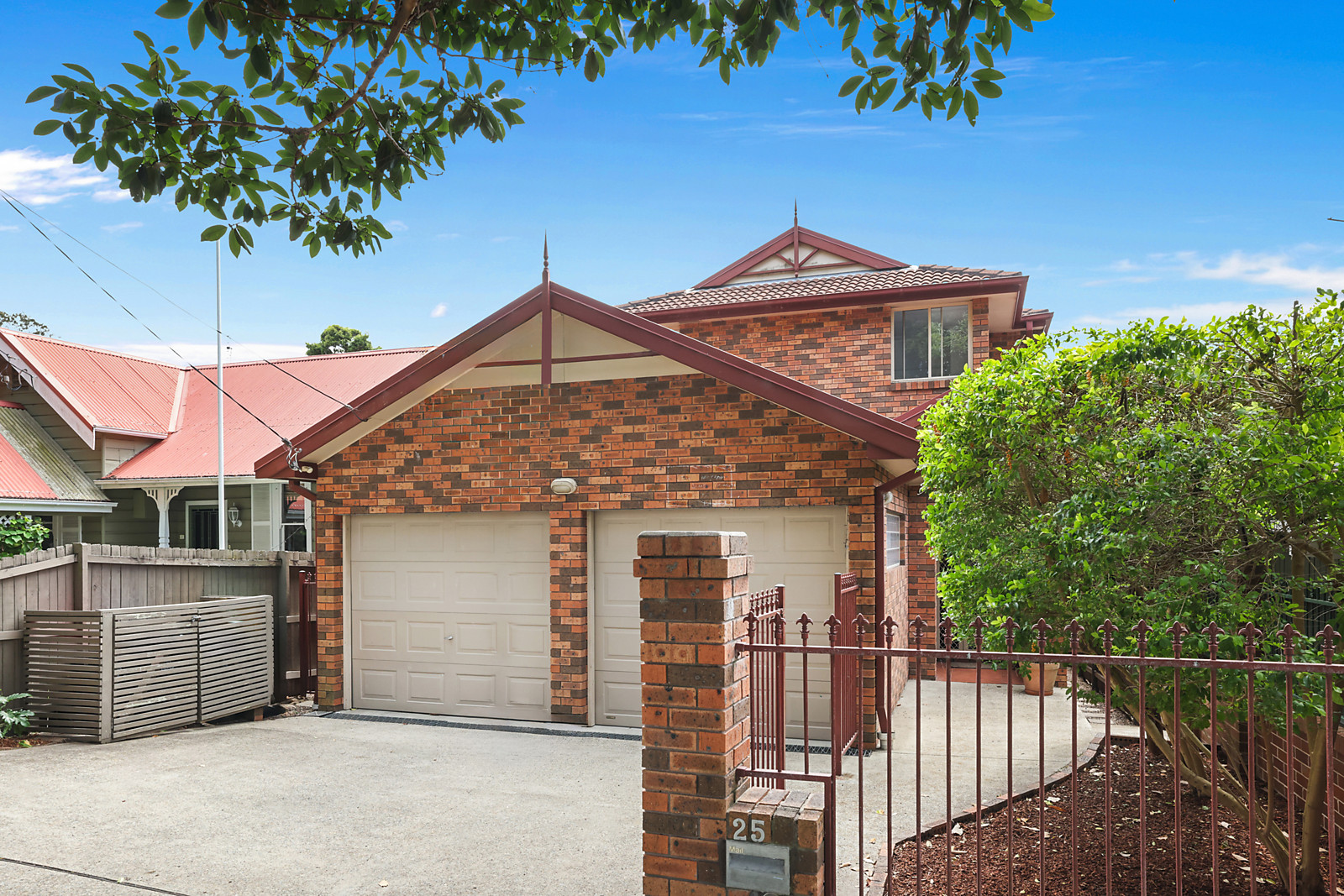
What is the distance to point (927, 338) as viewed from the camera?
51.1 feet

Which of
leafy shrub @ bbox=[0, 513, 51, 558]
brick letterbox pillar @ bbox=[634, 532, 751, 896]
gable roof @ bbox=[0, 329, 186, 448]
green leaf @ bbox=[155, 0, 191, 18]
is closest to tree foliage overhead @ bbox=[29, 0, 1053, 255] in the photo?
green leaf @ bbox=[155, 0, 191, 18]

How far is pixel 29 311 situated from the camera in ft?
122

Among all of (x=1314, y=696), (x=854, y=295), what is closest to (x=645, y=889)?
(x=1314, y=696)

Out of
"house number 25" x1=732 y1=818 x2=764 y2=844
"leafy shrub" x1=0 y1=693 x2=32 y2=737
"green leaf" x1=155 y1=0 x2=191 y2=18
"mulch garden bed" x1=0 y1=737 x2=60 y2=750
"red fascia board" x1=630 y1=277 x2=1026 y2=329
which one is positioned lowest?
"mulch garden bed" x1=0 y1=737 x2=60 y2=750

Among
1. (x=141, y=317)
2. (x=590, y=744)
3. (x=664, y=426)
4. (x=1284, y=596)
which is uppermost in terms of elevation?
(x=141, y=317)

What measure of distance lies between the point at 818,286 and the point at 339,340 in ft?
95.2

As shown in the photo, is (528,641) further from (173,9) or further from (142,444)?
(142,444)

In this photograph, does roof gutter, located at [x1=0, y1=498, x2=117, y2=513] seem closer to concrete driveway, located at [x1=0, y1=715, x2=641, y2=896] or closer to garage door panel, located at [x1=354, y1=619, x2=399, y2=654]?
concrete driveway, located at [x1=0, y1=715, x2=641, y2=896]

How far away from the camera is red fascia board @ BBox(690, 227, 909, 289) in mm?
17859

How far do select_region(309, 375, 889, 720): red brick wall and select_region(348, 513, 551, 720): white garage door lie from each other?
0.79 feet

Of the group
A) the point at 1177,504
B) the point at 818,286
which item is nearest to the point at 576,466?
the point at 1177,504

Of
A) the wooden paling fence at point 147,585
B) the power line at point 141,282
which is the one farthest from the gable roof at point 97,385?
the wooden paling fence at point 147,585

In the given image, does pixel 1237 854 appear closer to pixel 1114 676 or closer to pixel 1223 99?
pixel 1114 676

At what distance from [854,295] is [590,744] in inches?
378
